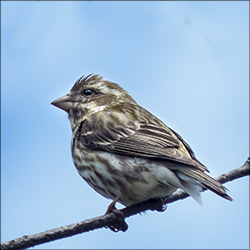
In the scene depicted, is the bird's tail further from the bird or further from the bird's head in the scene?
the bird's head

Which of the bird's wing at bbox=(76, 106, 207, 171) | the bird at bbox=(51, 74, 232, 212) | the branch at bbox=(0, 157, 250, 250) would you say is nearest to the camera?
the branch at bbox=(0, 157, 250, 250)

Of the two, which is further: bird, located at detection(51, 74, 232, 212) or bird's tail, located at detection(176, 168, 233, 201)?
bird, located at detection(51, 74, 232, 212)

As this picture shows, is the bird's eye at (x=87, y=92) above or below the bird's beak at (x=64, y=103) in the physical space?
above

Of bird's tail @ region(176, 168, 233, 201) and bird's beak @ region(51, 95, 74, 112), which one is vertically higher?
bird's beak @ region(51, 95, 74, 112)

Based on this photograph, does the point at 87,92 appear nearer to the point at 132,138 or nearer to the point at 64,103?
the point at 64,103

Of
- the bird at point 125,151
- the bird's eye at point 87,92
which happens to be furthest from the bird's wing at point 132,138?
the bird's eye at point 87,92

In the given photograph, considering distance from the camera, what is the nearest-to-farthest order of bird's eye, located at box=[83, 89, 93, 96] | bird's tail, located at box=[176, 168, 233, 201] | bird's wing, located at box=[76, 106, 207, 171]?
bird's tail, located at box=[176, 168, 233, 201]
bird's wing, located at box=[76, 106, 207, 171]
bird's eye, located at box=[83, 89, 93, 96]

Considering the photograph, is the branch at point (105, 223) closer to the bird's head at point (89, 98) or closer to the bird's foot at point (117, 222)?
the bird's foot at point (117, 222)

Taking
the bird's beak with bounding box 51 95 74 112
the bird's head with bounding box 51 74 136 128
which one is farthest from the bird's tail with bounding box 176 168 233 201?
the bird's beak with bounding box 51 95 74 112

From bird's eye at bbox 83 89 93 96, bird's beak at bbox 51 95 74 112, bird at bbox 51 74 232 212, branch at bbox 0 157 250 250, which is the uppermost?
bird's eye at bbox 83 89 93 96
